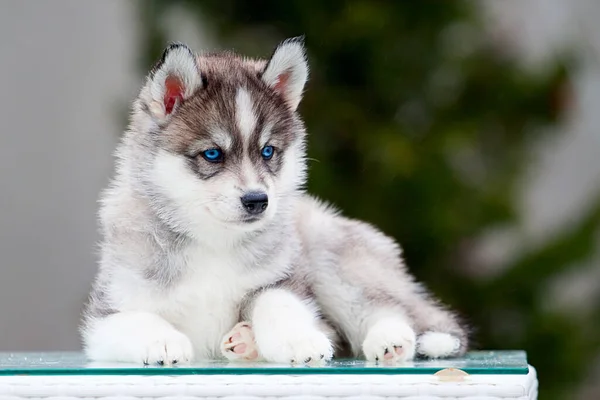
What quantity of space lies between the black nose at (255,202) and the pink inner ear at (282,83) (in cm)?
36

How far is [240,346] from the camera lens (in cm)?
227

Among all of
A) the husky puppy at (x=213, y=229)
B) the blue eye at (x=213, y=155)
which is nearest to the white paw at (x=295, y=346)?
the husky puppy at (x=213, y=229)

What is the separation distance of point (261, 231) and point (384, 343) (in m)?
0.40

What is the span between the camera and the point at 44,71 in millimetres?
6156

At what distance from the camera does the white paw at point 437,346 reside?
2.43 meters

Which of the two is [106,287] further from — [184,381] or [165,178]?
[184,381]

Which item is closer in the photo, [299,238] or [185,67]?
Answer: [185,67]

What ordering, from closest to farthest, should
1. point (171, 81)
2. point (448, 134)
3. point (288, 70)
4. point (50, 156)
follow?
point (171, 81)
point (288, 70)
point (448, 134)
point (50, 156)

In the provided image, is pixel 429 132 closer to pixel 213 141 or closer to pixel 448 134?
pixel 448 134

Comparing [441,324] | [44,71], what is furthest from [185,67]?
[44,71]

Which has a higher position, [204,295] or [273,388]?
[204,295]

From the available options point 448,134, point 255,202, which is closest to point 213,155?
point 255,202

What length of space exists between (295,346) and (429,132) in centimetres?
292

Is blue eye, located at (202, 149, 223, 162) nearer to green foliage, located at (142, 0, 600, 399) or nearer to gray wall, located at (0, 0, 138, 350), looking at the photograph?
green foliage, located at (142, 0, 600, 399)
